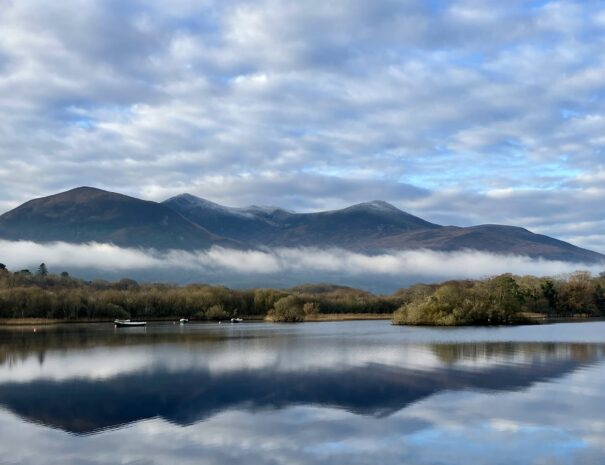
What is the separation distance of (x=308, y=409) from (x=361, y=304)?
414ft

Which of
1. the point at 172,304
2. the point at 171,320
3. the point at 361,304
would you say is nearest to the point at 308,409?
the point at 171,320

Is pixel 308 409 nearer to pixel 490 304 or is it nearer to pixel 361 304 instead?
pixel 490 304

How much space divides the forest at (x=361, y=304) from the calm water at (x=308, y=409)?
45.9 meters

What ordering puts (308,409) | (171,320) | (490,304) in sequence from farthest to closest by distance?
(171,320), (490,304), (308,409)

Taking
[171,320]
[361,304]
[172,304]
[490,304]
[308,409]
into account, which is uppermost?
[490,304]

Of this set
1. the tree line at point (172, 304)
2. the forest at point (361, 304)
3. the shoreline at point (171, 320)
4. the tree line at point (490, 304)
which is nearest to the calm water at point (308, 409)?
the tree line at point (490, 304)

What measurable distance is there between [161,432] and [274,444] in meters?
3.74

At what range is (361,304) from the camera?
488 feet

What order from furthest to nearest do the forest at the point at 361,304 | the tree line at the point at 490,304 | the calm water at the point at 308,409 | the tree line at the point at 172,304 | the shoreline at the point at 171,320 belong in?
the tree line at the point at 172,304 → the shoreline at the point at 171,320 → the forest at the point at 361,304 → the tree line at the point at 490,304 → the calm water at the point at 308,409

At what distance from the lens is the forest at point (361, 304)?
89.1 meters

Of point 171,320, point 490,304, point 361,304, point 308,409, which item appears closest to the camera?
point 308,409

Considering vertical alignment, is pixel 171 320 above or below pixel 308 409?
below

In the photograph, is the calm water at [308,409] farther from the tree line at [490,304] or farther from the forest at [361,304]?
the forest at [361,304]

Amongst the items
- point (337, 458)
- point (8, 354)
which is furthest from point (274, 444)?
point (8, 354)
